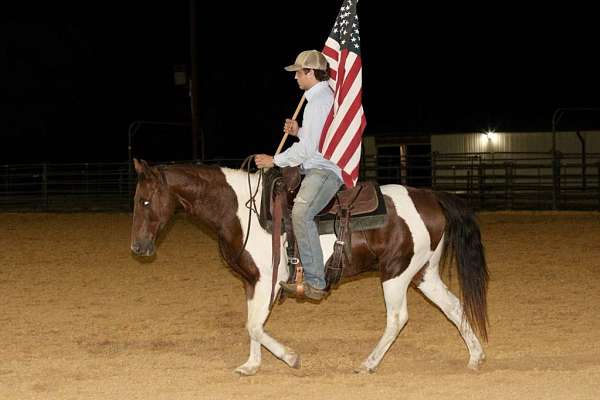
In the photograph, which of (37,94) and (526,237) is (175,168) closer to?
(526,237)

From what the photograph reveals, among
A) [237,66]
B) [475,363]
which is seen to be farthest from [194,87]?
[237,66]

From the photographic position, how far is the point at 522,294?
31.1 ft

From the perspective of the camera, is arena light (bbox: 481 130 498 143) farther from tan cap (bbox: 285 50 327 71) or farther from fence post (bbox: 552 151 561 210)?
tan cap (bbox: 285 50 327 71)

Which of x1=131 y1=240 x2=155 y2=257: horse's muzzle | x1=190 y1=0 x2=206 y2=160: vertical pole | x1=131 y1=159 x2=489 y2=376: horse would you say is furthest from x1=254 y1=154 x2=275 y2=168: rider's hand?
x1=190 y1=0 x2=206 y2=160: vertical pole

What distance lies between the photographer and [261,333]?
244 inches

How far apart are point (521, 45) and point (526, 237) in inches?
1119

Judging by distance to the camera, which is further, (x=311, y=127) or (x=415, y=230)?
(x=415, y=230)

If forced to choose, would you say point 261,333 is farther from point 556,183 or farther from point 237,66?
point 237,66

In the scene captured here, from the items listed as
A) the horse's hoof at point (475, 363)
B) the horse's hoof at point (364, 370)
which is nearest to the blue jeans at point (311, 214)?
the horse's hoof at point (364, 370)

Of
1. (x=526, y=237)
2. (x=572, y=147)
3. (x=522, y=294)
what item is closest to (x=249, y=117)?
(x=572, y=147)

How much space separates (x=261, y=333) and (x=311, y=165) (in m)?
1.24

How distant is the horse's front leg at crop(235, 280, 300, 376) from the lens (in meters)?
6.15

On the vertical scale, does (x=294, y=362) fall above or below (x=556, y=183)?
below

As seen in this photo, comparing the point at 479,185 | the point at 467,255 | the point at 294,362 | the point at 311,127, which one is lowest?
the point at 294,362
